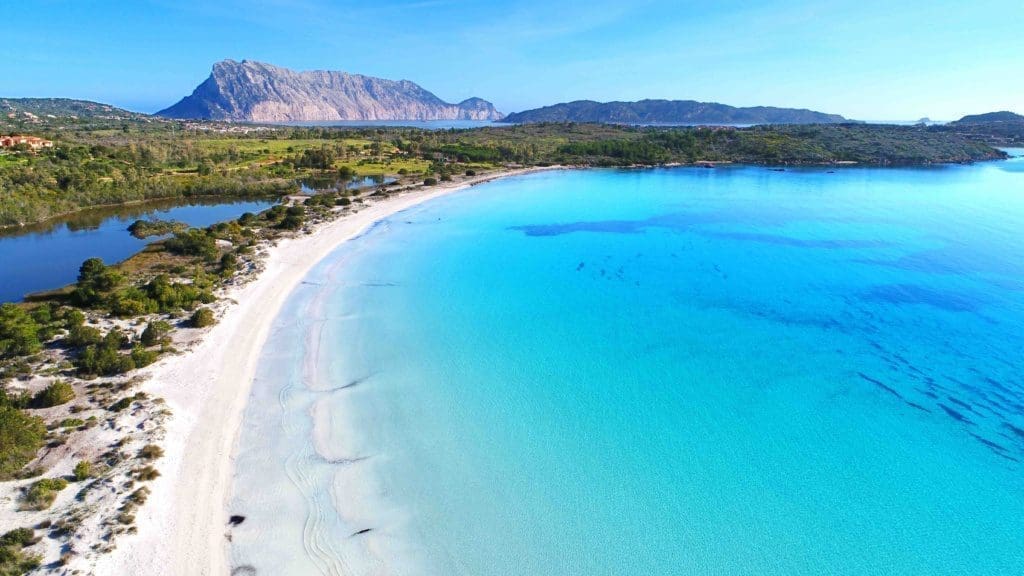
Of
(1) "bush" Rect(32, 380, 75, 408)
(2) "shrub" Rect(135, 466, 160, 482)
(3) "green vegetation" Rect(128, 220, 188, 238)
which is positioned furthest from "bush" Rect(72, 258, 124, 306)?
(2) "shrub" Rect(135, 466, 160, 482)

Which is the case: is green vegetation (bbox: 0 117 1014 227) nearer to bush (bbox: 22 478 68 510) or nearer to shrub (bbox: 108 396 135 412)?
shrub (bbox: 108 396 135 412)

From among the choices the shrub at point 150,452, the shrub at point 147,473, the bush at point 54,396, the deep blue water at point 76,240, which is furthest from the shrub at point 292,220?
the shrub at point 147,473

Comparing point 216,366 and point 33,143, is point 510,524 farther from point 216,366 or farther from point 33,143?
point 33,143

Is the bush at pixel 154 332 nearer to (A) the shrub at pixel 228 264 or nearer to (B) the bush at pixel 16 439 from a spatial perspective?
(B) the bush at pixel 16 439

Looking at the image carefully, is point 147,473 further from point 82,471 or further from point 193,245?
point 193,245

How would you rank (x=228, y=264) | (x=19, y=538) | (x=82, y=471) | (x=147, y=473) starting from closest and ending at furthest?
(x=19, y=538) < (x=82, y=471) < (x=147, y=473) < (x=228, y=264)

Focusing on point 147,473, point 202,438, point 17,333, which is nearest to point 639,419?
point 202,438
